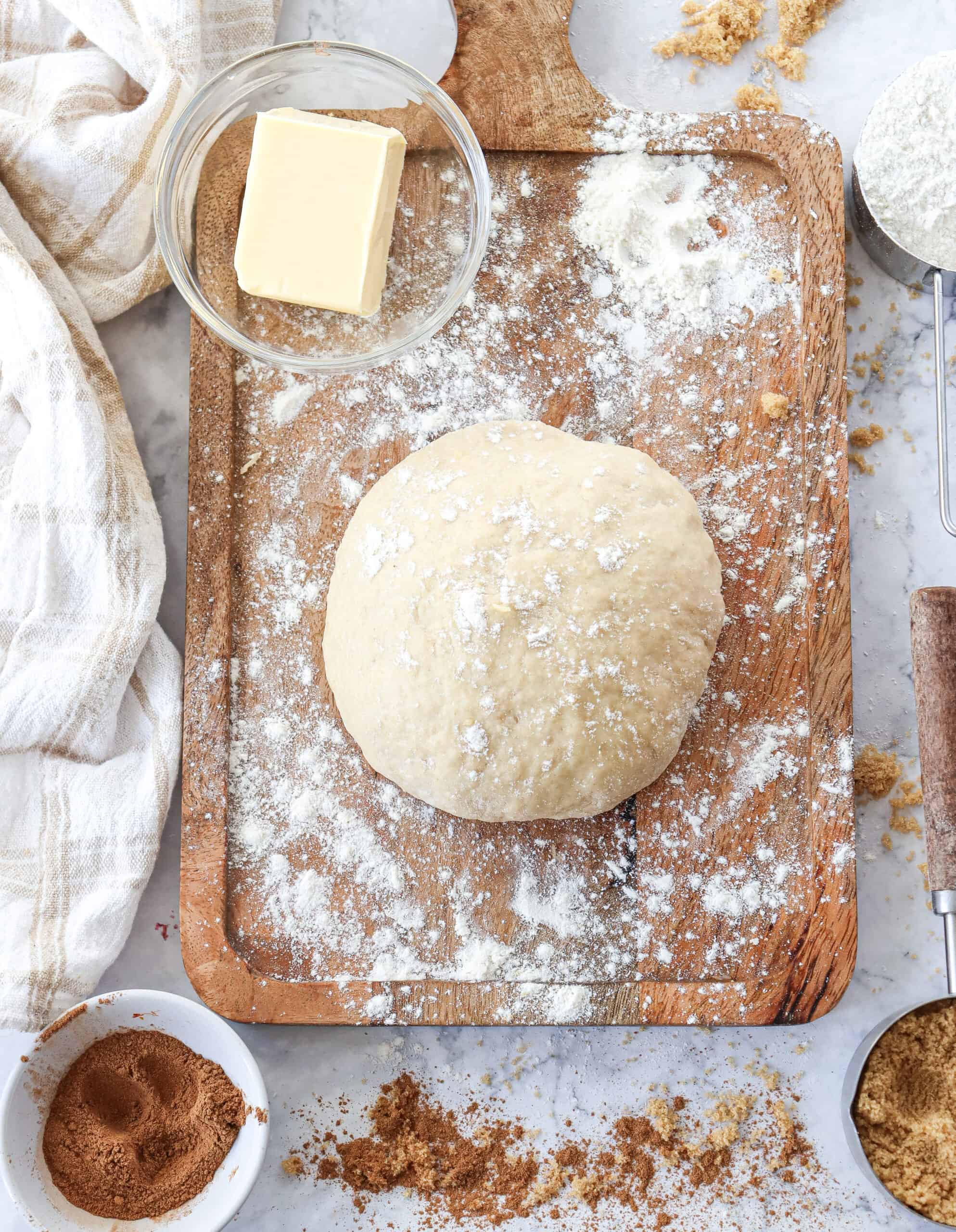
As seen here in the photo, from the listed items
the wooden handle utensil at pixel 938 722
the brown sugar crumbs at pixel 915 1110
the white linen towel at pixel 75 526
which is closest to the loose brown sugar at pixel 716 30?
the white linen towel at pixel 75 526

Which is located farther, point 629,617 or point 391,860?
point 391,860

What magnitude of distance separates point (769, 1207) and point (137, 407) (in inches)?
64.2

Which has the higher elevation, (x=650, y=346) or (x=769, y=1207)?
(x=650, y=346)

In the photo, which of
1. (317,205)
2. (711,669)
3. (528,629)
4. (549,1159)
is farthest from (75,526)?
(549,1159)

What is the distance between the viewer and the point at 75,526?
56.5 inches

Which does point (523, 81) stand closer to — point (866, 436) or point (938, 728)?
point (866, 436)

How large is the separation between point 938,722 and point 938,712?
0.01 m

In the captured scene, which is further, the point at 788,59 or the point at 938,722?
Answer: the point at 788,59

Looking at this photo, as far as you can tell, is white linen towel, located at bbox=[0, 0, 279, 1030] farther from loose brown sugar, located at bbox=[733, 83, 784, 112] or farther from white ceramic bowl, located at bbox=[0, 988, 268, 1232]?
loose brown sugar, located at bbox=[733, 83, 784, 112]

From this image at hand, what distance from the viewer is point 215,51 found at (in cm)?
151

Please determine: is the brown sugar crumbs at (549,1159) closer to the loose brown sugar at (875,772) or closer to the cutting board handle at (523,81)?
the loose brown sugar at (875,772)

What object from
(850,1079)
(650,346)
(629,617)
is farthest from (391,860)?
(650,346)

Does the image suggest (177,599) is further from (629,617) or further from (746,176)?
(746,176)

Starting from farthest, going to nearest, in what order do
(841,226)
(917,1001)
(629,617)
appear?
(841,226), (917,1001), (629,617)
